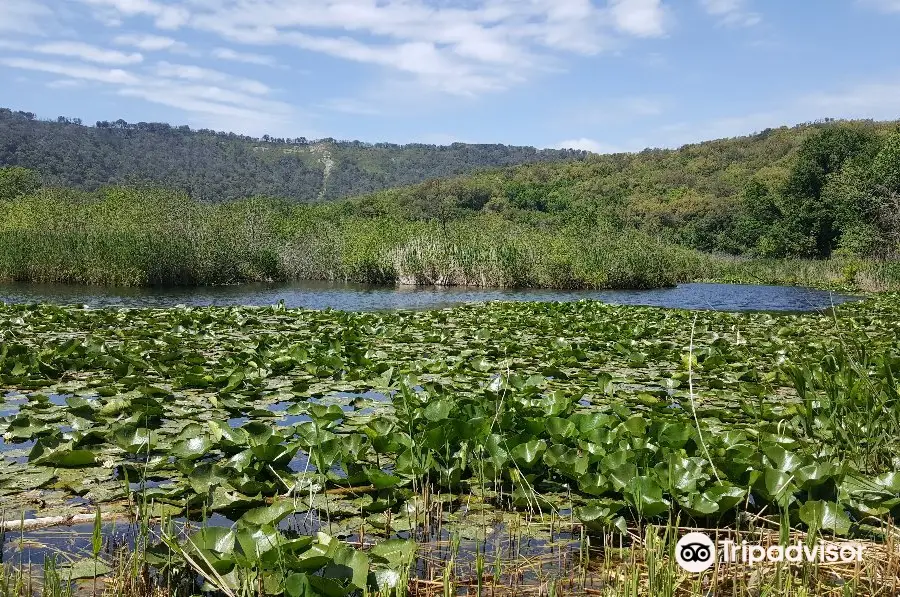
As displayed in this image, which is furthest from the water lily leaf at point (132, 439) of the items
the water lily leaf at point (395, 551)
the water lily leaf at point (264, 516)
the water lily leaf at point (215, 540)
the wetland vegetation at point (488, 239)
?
the wetland vegetation at point (488, 239)

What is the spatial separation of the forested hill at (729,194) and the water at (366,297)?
11.9 m

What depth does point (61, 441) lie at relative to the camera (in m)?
3.62

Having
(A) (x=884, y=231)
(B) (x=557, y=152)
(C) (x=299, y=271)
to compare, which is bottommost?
(C) (x=299, y=271)

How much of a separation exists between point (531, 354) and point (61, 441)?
4887 millimetres

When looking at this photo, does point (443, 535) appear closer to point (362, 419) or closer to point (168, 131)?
point (362, 419)

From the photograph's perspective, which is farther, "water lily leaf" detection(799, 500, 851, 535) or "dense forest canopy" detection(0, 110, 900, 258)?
"dense forest canopy" detection(0, 110, 900, 258)

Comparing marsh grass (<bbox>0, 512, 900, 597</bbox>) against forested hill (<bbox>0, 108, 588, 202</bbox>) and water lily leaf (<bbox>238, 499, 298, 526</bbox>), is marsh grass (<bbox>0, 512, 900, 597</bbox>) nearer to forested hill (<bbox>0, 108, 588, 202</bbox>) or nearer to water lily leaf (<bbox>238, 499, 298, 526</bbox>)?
water lily leaf (<bbox>238, 499, 298, 526</bbox>)

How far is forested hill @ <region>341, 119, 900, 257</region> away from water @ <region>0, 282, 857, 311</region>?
11864 mm

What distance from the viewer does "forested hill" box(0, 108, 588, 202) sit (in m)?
95.4

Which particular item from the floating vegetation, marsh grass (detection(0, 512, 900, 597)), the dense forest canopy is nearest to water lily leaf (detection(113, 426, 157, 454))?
the floating vegetation

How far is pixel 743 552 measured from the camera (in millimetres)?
2404

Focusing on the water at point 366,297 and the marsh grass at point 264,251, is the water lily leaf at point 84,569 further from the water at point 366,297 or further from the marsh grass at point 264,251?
the marsh grass at point 264,251

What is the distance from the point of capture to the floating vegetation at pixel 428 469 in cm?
233

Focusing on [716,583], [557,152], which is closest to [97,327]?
[716,583]
